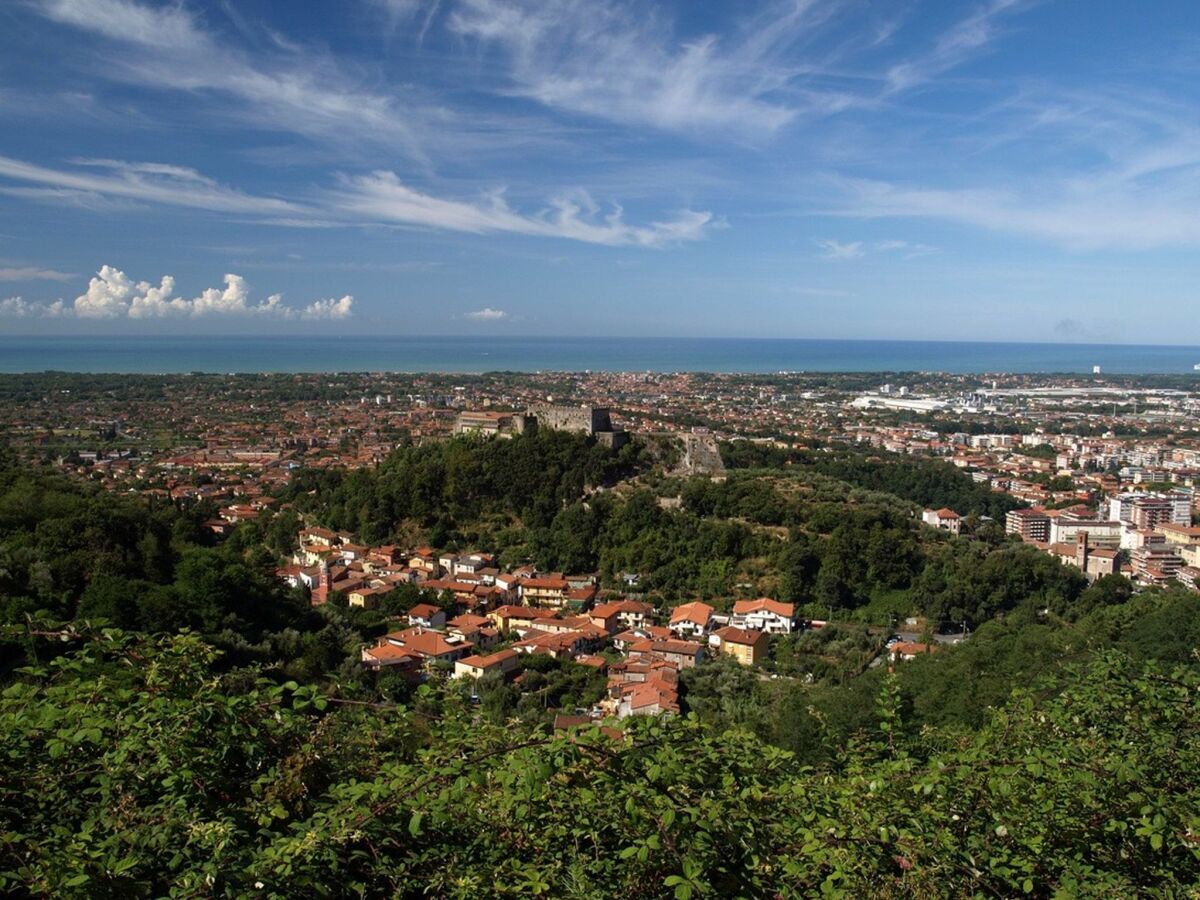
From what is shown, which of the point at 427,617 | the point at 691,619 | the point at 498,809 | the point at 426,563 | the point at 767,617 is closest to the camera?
the point at 498,809

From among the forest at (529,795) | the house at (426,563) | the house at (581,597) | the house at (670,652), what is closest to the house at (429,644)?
the house at (670,652)

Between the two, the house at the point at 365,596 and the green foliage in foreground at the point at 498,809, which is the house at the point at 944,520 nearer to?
the house at the point at 365,596

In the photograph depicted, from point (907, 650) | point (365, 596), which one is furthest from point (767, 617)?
point (365, 596)

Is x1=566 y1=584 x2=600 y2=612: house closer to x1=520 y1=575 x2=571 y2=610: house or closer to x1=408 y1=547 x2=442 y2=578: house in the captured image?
x1=520 y1=575 x2=571 y2=610: house

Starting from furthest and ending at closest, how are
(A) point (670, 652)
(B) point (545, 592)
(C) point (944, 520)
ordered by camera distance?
1. (C) point (944, 520)
2. (B) point (545, 592)
3. (A) point (670, 652)

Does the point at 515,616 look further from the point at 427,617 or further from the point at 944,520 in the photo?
the point at 944,520

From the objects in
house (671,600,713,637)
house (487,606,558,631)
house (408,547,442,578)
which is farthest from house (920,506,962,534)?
house (408,547,442,578)
